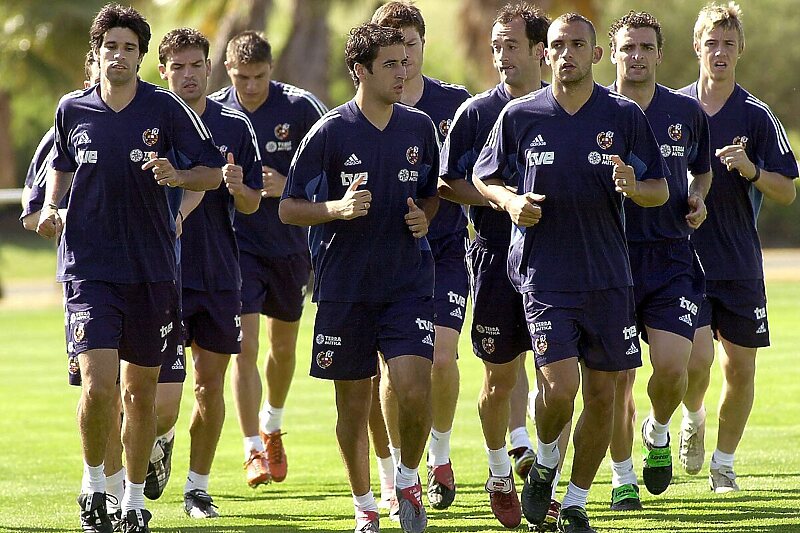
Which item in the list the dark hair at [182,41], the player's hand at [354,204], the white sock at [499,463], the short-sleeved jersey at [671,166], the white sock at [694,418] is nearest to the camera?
the player's hand at [354,204]

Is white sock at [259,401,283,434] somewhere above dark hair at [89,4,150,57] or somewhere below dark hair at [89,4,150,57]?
below

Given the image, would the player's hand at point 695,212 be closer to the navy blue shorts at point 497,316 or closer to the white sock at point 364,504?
the navy blue shorts at point 497,316

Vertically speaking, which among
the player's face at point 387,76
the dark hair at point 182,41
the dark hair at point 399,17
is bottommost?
the player's face at point 387,76

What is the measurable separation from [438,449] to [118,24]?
3.03 metres

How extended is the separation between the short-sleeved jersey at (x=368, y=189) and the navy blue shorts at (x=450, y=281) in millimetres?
1204

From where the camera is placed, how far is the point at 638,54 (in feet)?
25.4

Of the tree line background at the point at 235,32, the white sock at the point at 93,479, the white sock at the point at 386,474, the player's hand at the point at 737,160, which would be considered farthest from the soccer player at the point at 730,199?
the tree line background at the point at 235,32

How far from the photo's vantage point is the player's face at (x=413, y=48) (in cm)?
819

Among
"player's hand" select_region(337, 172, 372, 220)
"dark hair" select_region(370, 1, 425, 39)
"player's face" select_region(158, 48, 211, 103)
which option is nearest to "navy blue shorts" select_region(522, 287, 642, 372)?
"player's hand" select_region(337, 172, 372, 220)

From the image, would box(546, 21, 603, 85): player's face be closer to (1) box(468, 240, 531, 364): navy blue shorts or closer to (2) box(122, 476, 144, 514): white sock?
(1) box(468, 240, 531, 364): navy blue shorts

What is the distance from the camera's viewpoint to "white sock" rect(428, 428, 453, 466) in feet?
26.8

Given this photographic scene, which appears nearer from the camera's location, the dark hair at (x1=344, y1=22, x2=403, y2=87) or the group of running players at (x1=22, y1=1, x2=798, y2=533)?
the group of running players at (x1=22, y1=1, x2=798, y2=533)

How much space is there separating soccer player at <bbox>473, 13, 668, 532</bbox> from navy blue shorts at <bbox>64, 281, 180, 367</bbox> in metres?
1.82

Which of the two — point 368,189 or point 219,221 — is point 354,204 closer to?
point 368,189
